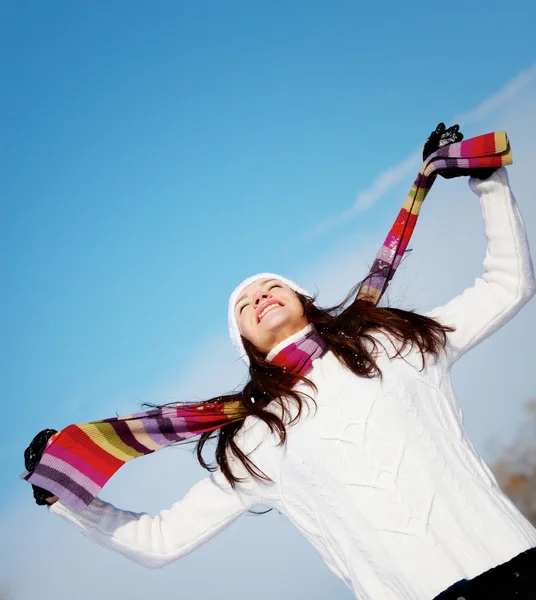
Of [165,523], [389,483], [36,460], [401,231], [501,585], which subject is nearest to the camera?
[501,585]

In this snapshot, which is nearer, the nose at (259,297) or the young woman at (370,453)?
the young woman at (370,453)

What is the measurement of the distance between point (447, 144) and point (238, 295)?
0.88 m

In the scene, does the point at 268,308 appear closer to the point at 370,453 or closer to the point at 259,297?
the point at 259,297

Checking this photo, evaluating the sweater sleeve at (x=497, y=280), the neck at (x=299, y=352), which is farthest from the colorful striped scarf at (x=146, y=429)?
the sweater sleeve at (x=497, y=280)

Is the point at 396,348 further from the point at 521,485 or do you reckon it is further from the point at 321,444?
the point at 521,485

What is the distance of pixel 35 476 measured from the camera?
190 cm

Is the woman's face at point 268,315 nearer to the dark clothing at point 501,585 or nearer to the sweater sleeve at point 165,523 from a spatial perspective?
the sweater sleeve at point 165,523

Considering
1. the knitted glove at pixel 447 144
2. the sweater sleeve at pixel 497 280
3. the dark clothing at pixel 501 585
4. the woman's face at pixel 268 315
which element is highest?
the knitted glove at pixel 447 144

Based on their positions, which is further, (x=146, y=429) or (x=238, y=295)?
(x=238, y=295)

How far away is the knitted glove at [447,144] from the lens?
2.08 m

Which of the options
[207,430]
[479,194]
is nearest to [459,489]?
[207,430]

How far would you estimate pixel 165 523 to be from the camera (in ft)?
6.63

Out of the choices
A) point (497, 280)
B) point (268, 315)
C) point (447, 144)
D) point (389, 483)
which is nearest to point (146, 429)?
point (268, 315)

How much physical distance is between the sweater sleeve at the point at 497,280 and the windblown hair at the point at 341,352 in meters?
0.08
